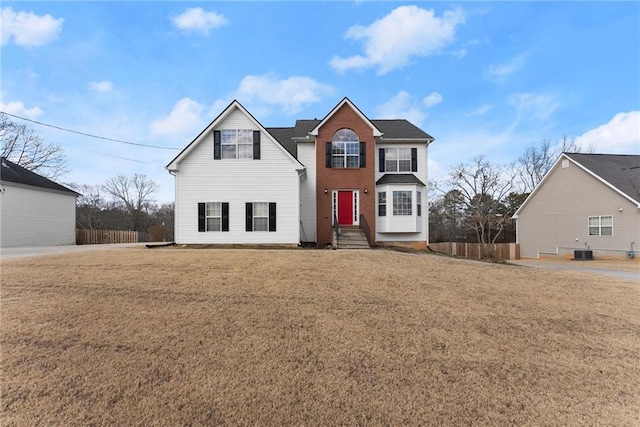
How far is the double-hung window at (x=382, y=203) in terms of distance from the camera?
19.0 m

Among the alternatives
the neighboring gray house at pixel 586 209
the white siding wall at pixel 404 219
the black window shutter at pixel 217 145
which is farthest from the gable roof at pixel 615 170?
the black window shutter at pixel 217 145

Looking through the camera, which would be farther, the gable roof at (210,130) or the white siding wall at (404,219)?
the white siding wall at (404,219)

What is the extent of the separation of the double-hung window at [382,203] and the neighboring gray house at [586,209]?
46.0 ft

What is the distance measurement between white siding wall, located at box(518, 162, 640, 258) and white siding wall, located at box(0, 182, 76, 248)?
3460 cm

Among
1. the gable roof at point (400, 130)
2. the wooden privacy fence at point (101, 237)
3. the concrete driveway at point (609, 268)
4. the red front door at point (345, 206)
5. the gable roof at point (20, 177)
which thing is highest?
the gable roof at point (400, 130)

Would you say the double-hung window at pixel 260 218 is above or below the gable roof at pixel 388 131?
below

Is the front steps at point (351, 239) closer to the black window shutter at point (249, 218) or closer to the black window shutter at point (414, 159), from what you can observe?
the black window shutter at point (249, 218)

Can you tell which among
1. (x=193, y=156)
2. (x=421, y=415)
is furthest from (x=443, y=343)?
(x=193, y=156)

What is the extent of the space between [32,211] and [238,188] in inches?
617

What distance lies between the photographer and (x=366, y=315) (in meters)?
6.17

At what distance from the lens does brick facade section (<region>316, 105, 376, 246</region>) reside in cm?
1888

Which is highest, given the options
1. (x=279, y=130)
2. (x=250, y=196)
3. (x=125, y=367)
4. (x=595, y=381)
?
(x=279, y=130)

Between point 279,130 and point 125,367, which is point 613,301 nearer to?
point 125,367

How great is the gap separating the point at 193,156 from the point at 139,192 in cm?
4474
